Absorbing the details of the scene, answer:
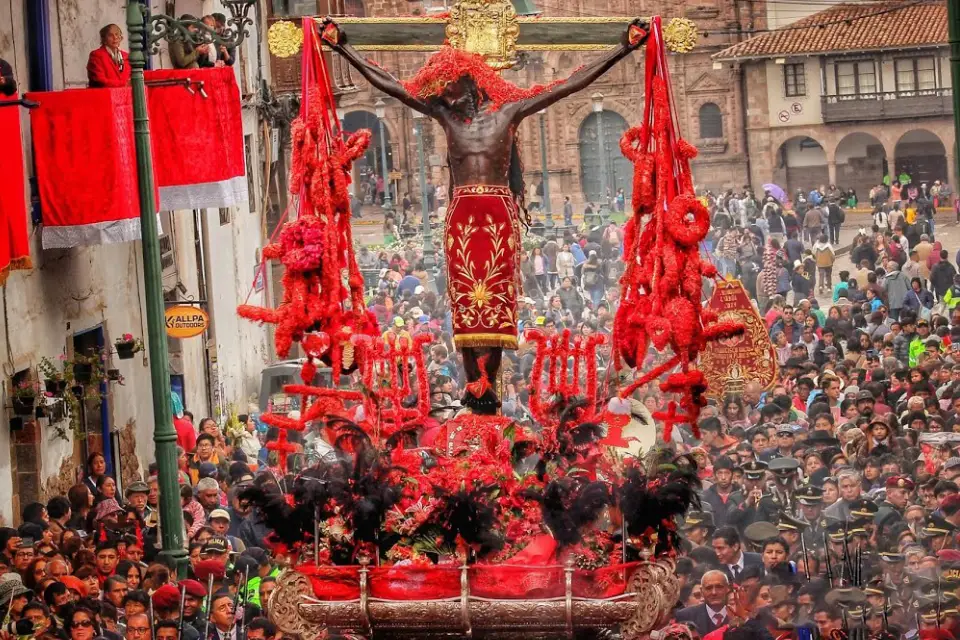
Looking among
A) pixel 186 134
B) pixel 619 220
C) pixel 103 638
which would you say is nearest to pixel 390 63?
pixel 619 220

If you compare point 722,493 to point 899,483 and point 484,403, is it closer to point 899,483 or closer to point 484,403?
point 899,483

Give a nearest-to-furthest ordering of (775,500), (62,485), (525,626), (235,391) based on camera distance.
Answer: (525,626) < (775,500) < (62,485) < (235,391)

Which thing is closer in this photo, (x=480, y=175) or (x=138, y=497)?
(x=480, y=175)

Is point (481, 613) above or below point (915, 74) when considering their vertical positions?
below

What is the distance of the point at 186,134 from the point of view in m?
20.1

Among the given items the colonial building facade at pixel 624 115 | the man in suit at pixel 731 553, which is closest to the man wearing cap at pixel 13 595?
the man in suit at pixel 731 553

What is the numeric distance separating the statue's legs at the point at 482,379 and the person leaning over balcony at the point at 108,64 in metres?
7.97

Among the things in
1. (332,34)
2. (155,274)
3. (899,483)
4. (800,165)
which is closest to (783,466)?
(899,483)

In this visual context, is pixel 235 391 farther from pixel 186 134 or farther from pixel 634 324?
pixel 634 324

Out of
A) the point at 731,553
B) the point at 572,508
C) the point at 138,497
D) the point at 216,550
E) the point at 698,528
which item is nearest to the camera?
the point at 572,508

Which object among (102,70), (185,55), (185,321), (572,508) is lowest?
(572,508)

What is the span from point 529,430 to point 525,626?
1.55m

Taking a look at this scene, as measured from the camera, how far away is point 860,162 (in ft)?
209

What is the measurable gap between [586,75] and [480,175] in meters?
0.80
